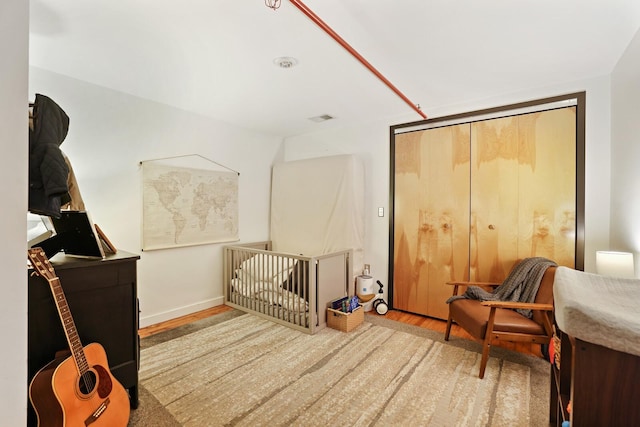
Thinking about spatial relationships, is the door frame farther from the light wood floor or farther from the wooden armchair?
the light wood floor

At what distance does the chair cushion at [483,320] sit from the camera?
2.08m

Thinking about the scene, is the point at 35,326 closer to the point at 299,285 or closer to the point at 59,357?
the point at 59,357

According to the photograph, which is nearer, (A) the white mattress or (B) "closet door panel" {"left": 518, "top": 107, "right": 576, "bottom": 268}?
(A) the white mattress

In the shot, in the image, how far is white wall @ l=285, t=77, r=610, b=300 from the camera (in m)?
2.34

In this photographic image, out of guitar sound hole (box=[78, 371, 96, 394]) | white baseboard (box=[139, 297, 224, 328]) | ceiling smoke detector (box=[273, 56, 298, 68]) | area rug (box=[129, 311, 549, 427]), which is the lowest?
area rug (box=[129, 311, 549, 427])

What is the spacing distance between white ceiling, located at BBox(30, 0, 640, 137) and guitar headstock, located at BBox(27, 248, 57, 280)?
1318mm

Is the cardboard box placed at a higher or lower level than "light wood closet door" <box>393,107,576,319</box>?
lower

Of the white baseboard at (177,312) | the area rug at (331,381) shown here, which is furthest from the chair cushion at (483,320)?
the white baseboard at (177,312)

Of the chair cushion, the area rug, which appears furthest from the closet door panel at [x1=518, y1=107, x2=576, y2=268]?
the area rug

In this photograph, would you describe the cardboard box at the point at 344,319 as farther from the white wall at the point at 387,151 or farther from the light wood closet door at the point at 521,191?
the light wood closet door at the point at 521,191

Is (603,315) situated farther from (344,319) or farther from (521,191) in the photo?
(521,191)

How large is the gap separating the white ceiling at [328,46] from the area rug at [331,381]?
2269mm

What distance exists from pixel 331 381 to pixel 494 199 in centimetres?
223

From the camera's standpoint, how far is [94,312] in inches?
61.7
